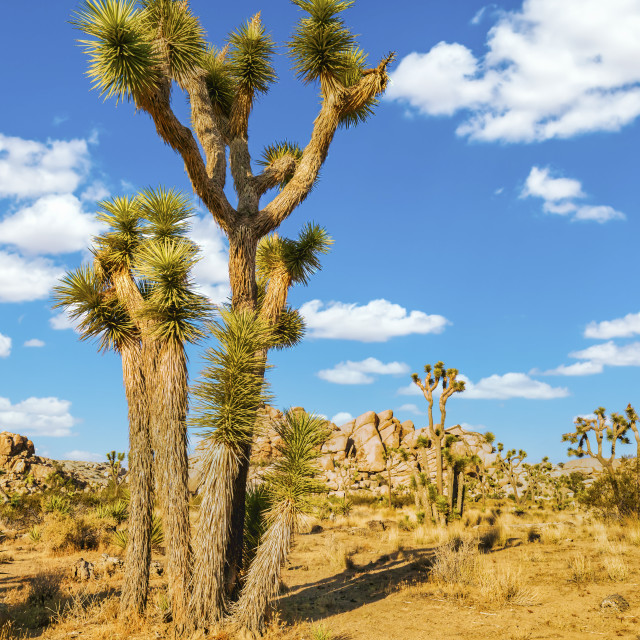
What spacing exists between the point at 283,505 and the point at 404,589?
4476 millimetres

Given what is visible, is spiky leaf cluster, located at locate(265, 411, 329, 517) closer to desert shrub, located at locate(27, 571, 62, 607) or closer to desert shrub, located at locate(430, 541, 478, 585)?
desert shrub, located at locate(430, 541, 478, 585)

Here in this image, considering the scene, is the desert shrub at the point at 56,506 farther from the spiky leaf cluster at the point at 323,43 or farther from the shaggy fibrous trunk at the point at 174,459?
the spiky leaf cluster at the point at 323,43

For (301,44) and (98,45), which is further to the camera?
(301,44)

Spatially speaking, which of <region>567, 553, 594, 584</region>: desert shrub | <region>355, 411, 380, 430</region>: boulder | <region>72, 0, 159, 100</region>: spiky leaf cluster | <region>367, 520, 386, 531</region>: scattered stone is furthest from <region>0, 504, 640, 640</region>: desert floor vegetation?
<region>355, 411, 380, 430</region>: boulder

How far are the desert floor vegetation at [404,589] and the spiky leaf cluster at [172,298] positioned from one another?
442 cm

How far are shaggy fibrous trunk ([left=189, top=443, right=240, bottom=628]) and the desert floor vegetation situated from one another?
427mm

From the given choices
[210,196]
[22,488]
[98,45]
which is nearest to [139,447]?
[210,196]

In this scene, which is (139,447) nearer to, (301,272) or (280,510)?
(280,510)

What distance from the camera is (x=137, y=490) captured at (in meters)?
8.78

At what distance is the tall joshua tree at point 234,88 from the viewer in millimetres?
7488

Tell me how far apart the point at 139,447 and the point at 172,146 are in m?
5.19

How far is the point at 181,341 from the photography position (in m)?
8.18

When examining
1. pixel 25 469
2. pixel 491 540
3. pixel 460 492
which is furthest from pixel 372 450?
pixel 491 540

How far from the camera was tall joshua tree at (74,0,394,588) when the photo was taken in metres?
7.49
